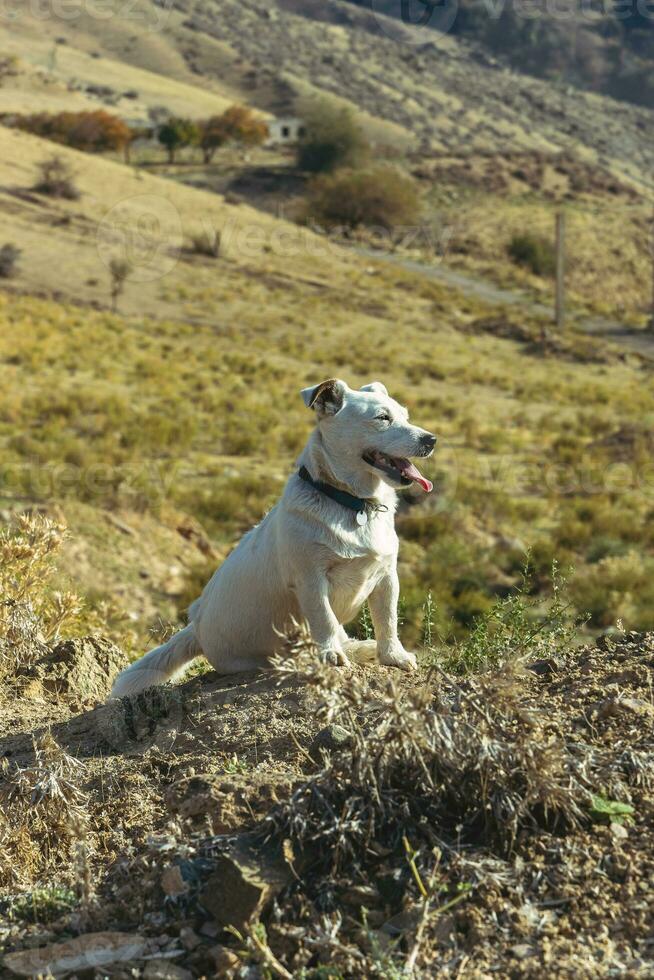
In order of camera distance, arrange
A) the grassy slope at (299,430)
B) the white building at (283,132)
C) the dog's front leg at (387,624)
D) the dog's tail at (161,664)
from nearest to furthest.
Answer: the dog's front leg at (387,624) → the dog's tail at (161,664) → the grassy slope at (299,430) → the white building at (283,132)

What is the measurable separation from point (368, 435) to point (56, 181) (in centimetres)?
5290

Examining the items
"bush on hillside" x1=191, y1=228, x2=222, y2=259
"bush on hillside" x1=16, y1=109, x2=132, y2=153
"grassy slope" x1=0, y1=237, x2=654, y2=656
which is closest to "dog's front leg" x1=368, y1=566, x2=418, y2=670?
"grassy slope" x1=0, y1=237, x2=654, y2=656

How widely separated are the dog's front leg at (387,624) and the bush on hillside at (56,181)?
51.6 meters

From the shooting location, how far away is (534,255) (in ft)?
226

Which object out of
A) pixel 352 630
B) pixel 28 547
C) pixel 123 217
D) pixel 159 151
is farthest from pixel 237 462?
pixel 159 151

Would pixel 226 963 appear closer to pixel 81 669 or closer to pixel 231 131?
pixel 81 669

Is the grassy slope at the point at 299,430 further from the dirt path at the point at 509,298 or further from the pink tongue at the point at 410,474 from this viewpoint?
the dirt path at the point at 509,298

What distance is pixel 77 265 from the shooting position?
44781mm

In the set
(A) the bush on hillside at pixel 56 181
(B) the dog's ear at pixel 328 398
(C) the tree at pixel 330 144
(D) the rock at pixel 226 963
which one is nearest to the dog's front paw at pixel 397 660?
(B) the dog's ear at pixel 328 398

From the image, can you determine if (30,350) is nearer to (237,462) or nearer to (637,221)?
(237,462)

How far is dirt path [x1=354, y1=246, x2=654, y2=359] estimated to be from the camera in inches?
1981

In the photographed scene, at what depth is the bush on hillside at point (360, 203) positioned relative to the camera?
68750 millimetres

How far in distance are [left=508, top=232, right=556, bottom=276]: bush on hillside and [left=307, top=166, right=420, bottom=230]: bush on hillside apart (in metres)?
6.62

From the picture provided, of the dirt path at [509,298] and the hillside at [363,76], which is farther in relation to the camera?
the hillside at [363,76]
